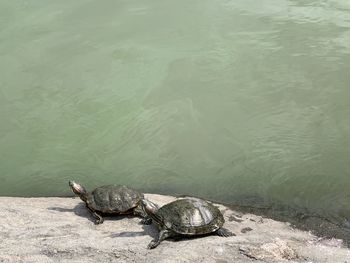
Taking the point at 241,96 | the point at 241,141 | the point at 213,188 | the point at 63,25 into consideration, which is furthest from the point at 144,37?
the point at 213,188

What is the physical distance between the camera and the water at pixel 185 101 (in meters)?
6.29

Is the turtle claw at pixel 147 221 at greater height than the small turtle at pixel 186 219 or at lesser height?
lesser

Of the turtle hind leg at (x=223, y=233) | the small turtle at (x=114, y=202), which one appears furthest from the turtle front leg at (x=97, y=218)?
the turtle hind leg at (x=223, y=233)

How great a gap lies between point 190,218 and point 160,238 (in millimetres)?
339

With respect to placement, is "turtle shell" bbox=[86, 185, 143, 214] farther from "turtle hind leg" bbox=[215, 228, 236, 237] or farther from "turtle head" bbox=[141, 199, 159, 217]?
"turtle hind leg" bbox=[215, 228, 236, 237]

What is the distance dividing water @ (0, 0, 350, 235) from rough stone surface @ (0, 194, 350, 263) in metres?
0.70

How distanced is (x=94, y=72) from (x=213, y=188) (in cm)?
381

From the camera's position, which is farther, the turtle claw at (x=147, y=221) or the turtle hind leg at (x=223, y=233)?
the turtle claw at (x=147, y=221)

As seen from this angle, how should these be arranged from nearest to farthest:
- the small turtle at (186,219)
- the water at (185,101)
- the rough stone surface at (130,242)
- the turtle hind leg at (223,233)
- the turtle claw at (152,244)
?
the rough stone surface at (130,242), the turtle claw at (152,244), the small turtle at (186,219), the turtle hind leg at (223,233), the water at (185,101)

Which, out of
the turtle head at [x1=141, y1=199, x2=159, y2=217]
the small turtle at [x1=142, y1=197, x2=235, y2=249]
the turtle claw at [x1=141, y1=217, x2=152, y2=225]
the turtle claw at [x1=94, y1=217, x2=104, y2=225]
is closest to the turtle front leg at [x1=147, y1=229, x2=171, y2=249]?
the small turtle at [x1=142, y1=197, x2=235, y2=249]

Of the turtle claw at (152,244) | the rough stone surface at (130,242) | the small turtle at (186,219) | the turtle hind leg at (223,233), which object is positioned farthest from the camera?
the turtle hind leg at (223,233)

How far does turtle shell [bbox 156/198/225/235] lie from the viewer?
15.5 ft

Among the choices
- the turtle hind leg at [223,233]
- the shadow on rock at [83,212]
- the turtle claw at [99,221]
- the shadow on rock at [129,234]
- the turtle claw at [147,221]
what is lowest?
the shadow on rock at [83,212]

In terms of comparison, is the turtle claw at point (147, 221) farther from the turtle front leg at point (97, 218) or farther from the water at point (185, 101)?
the water at point (185, 101)
